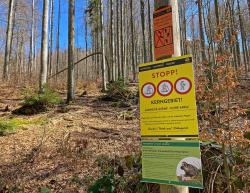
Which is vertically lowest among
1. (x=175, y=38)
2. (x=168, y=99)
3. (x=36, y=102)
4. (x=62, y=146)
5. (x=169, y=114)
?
(x=62, y=146)

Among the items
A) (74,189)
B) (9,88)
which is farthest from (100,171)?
(9,88)

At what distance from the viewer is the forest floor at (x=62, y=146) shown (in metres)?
4.93

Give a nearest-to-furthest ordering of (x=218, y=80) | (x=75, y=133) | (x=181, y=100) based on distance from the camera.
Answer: (x=181, y=100)
(x=218, y=80)
(x=75, y=133)

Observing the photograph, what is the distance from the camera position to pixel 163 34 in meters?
2.67

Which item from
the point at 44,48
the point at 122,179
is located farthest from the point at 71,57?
the point at 122,179

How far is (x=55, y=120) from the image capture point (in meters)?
8.46

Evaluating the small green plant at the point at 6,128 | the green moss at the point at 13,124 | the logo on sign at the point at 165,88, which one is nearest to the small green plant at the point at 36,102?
the green moss at the point at 13,124

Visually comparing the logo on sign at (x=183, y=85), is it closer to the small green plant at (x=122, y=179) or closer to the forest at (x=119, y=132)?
the forest at (x=119, y=132)

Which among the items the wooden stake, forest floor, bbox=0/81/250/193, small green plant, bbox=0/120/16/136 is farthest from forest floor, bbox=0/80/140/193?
the wooden stake

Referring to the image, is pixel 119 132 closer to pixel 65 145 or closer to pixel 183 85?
pixel 65 145

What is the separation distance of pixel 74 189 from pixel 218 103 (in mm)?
2845

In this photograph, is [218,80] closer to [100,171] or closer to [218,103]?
[218,103]

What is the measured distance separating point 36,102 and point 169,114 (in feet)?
26.1

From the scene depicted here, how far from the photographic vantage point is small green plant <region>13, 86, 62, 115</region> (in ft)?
30.9
